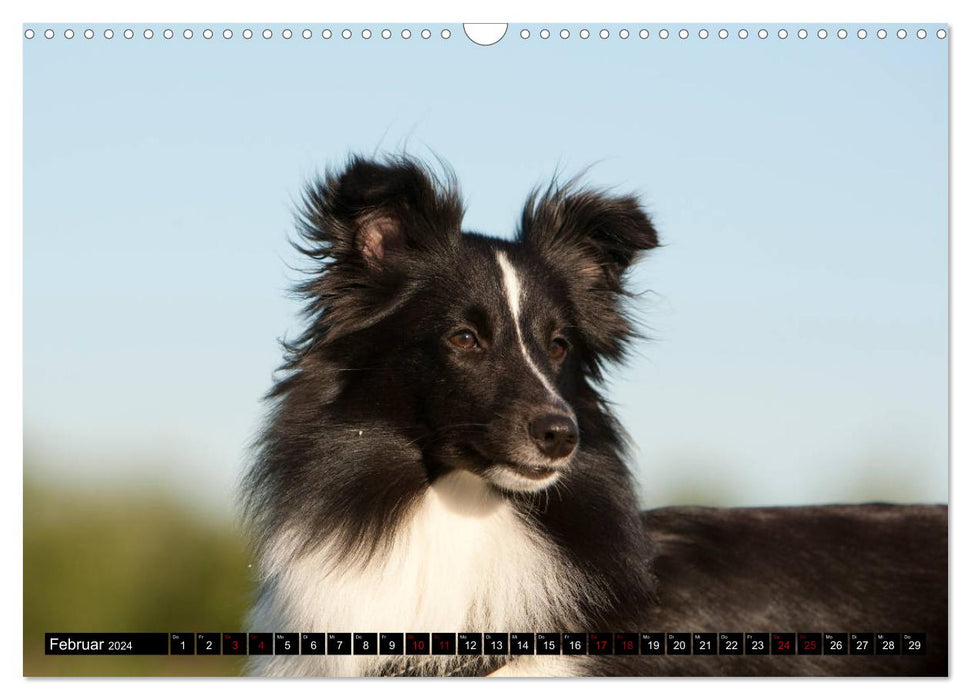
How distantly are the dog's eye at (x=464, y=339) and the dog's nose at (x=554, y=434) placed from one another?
1.62ft

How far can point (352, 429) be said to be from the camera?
5.30m

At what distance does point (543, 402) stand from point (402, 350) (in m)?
0.71

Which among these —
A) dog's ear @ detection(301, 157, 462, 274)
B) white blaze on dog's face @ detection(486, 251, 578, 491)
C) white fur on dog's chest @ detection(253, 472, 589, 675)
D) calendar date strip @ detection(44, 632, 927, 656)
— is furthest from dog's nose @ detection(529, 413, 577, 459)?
dog's ear @ detection(301, 157, 462, 274)

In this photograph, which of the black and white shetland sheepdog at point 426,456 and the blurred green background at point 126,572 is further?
the blurred green background at point 126,572

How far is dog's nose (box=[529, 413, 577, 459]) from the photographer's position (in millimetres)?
4797

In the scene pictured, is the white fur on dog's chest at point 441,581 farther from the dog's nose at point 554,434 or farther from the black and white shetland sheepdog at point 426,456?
the dog's nose at point 554,434

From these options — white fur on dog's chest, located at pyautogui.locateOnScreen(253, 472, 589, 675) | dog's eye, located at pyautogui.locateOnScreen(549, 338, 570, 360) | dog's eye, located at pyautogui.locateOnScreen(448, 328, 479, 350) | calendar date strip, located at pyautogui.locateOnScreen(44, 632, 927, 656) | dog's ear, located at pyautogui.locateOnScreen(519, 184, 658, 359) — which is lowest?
calendar date strip, located at pyautogui.locateOnScreen(44, 632, 927, 656)

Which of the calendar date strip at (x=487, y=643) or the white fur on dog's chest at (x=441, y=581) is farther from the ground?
the white fur on dog's chest at (x=441, y=581)

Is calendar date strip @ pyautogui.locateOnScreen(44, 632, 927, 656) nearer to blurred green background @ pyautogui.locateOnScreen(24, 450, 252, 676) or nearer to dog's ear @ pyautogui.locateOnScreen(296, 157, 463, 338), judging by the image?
blurred green background @ pyautogui.locateOnScreen(24, 450, 252, 676)

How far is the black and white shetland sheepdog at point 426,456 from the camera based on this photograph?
5109mm

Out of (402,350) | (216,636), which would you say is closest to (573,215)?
(402,350)

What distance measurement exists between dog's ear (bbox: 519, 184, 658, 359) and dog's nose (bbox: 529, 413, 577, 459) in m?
0.86

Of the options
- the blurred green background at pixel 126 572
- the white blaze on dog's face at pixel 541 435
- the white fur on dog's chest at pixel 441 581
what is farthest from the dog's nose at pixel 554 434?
the blurred green background at pixel 126 572

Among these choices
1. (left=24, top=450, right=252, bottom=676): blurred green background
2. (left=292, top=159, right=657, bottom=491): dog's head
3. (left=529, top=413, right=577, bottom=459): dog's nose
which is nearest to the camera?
(left=529, top=413, right=577, bottom=459): dog's nose
